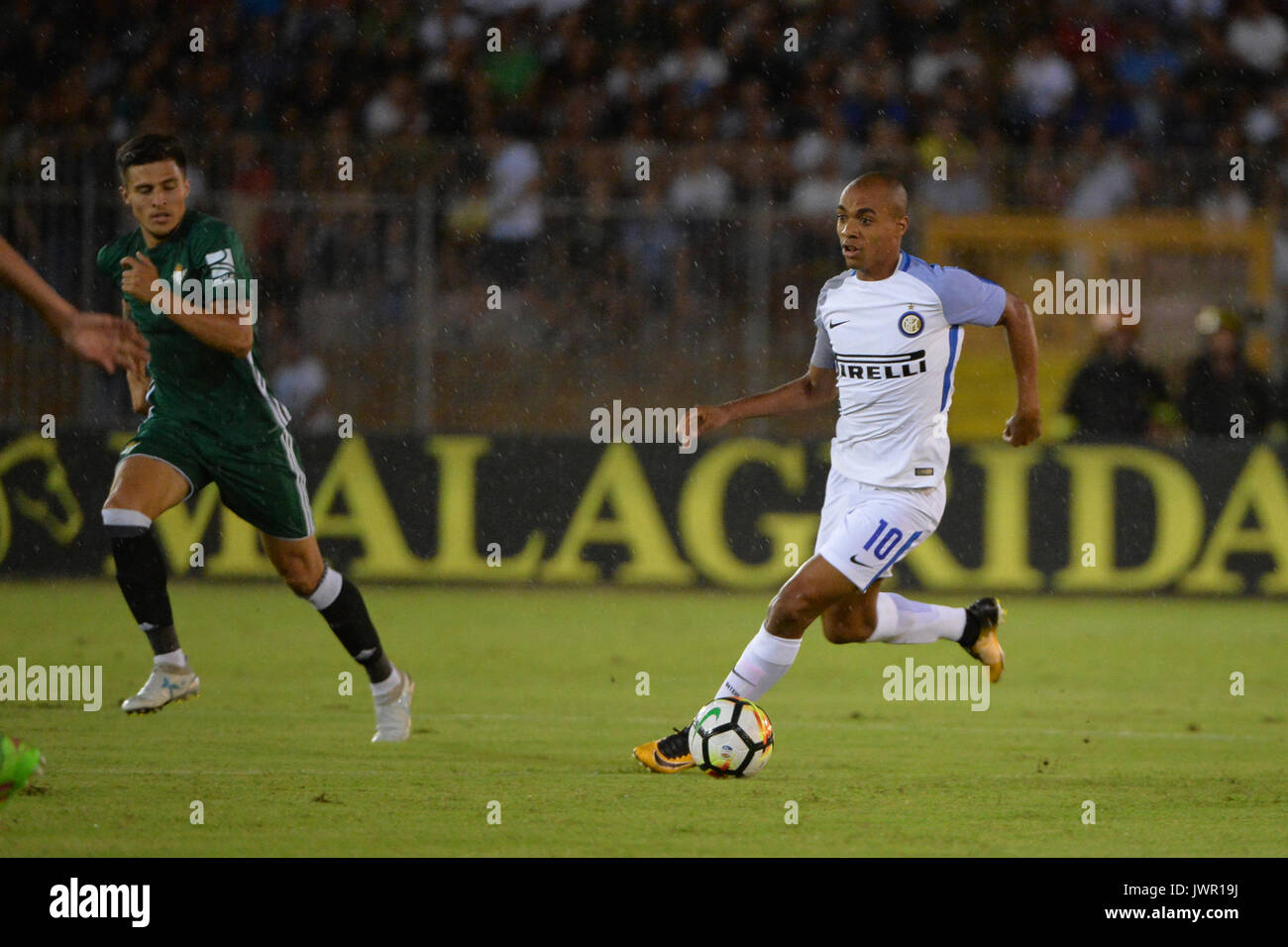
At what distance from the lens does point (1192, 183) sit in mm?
14852

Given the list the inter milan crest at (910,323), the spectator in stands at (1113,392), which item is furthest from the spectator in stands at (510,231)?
the inter milan crest at (910,323)

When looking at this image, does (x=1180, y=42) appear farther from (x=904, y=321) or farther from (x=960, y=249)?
(x=904, y=321)

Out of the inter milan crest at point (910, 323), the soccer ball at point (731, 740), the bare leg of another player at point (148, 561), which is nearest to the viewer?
the soccer ball at point (731, 740)

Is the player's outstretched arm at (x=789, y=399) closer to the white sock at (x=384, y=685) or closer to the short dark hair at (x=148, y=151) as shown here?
the white sock at (x=384, y=685)

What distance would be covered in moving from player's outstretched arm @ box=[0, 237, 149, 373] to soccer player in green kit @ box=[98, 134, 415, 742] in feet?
4.93

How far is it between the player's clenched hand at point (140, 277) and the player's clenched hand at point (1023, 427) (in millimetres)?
3249

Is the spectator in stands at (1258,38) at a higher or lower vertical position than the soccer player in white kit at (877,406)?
higher

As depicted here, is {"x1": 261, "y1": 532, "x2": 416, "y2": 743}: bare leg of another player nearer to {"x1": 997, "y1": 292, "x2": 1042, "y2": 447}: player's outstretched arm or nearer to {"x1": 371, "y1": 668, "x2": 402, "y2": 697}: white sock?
{"x1": 371, "y1": 668, "x2": 402, "y2": 697}: white sock

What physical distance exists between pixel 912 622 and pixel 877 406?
1.27 meters

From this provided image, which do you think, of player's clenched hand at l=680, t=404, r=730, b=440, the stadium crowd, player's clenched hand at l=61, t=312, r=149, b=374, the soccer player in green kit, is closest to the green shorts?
the soccer player in green kit

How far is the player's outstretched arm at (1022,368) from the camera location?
7.21 m

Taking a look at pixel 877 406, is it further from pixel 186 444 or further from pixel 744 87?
pixel 744 87
